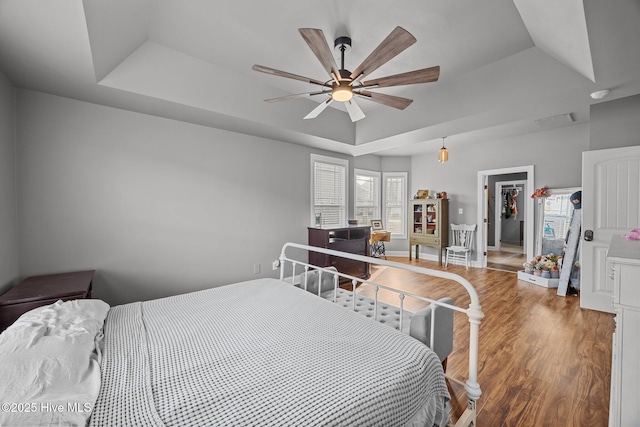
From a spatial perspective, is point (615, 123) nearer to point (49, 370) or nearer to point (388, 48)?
point (388, 48)

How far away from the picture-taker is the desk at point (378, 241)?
5.57 m

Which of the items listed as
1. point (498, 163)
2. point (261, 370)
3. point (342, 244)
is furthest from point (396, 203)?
point (261, 370)

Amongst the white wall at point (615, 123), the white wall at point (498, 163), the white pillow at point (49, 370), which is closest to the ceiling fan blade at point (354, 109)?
the white pillow at point (49, 370)

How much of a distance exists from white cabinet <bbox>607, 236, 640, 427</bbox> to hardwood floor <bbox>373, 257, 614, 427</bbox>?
702 mm

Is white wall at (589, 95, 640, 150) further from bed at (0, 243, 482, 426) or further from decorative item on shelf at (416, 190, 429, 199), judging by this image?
bed at (0, 243, 482, 426)

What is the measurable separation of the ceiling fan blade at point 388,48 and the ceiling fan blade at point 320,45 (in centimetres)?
17

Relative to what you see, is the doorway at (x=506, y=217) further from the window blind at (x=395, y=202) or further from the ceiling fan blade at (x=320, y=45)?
the ceiling fan blade at (x=320, y=45)

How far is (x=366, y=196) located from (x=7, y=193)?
5512 mm

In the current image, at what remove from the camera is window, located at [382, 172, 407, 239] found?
661 centimetres

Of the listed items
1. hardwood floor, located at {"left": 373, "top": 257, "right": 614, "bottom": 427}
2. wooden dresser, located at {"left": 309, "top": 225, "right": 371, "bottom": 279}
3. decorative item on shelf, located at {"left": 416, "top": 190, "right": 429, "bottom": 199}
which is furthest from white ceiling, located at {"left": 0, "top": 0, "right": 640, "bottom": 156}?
decorative item on shelf, located at {"left": 416, "top": 190, "right": 429, "bottom": 199}

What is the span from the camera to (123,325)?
4.87 feet

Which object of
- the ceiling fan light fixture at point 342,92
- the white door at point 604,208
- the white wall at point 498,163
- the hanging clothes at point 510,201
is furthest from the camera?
the hanging clothes at point 510,201

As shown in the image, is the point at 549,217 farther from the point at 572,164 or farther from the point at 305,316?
the point at 305,316

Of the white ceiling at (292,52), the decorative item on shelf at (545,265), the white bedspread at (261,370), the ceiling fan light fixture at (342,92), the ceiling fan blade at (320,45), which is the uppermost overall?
the white ceiling at (292,52)
